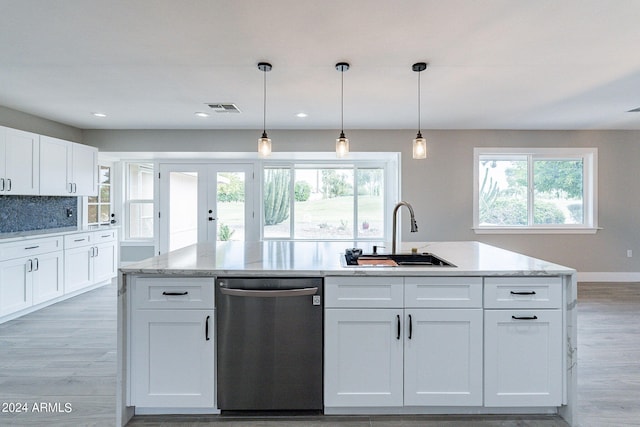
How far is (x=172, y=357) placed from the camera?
1813 mm

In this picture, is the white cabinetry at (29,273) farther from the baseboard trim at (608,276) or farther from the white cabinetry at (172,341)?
the baseboard trim at (608,276)

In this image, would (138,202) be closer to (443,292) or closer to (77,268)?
(77,268)

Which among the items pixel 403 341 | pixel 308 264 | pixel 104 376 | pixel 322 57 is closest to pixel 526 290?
pixel 403 341

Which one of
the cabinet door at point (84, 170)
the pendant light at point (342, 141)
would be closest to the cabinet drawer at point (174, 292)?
the pendant light at point (342, 141)

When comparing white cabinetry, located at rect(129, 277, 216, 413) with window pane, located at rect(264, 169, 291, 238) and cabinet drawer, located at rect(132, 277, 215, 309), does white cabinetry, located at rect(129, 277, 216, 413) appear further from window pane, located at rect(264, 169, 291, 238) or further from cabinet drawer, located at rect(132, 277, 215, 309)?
window pane, located at rect(264, 169, 291, 238)

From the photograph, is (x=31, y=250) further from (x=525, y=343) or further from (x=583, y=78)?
(x=583, y=78)

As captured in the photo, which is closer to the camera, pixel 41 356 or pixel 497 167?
pixel 41 356

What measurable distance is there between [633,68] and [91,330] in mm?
5552

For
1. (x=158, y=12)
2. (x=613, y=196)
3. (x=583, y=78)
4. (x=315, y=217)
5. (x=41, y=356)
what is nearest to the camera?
(x=158, y=12)

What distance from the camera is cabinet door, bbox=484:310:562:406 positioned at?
1.79m

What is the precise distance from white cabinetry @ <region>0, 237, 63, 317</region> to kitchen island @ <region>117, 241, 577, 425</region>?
2526 millimetres

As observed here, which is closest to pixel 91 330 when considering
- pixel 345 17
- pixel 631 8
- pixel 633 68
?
pixel 345 17

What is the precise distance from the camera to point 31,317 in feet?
11.4

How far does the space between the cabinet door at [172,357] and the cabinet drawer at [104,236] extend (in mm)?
3395
